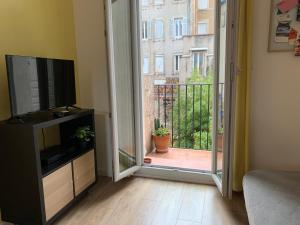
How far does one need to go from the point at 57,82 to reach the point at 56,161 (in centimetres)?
67

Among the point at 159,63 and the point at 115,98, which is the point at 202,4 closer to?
the point at 159,63

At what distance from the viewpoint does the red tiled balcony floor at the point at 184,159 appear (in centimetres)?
294

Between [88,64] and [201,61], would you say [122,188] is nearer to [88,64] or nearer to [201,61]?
[88,64]

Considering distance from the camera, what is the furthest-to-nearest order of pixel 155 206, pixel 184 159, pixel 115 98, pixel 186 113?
pixel 186 113, pixel 184 159, pixel 115 98, pixel 155 206

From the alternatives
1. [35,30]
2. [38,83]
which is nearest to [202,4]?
[35,30]

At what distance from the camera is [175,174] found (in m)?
2.63

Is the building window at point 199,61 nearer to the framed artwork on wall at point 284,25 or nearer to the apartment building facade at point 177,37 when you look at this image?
the apartment building facade at point 177,37

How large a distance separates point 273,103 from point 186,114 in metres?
1.96

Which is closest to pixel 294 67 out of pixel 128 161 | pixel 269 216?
pixel 269 216

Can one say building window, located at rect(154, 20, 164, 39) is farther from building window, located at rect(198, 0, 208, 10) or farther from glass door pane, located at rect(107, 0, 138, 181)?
glass door pane, located at rect(107, 0, 138, 181)

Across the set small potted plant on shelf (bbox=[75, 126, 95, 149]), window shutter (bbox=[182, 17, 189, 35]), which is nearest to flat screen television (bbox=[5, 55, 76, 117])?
small potted plant on shelf (bbox=[75, 126, 95, 149])

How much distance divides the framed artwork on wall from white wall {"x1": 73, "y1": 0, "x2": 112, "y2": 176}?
63.8 inches

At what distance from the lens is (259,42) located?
210 centimetres

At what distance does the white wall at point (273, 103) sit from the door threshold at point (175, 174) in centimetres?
57
